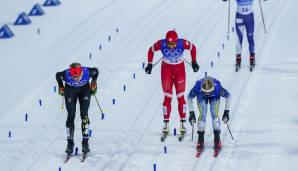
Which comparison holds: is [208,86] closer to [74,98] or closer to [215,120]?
[215,120]

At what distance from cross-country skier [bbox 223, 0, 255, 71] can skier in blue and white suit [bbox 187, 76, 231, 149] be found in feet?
14.7

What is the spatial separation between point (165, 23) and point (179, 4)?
227 cm

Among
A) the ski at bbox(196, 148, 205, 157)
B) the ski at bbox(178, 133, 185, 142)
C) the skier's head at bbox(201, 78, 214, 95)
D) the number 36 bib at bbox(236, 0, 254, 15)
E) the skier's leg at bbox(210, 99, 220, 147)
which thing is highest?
the number 36 bib at bbox(236, 0, 254, 15)

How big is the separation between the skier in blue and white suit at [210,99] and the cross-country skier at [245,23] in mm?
4492

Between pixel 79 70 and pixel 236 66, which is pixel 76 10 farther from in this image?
pixel 79 70

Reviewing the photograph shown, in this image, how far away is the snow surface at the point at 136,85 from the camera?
13.2m

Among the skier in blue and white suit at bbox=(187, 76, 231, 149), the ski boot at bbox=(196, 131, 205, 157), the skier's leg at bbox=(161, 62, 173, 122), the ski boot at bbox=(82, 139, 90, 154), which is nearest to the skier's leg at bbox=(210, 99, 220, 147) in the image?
the skier in blue and white suit at bbox=(187, 76, 231, 149)

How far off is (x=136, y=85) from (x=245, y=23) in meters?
2.96

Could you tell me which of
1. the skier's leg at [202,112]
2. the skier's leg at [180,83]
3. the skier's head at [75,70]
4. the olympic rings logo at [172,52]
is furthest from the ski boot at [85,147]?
the olympic rings logo at [172,52]

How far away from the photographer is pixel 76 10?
78.4ft

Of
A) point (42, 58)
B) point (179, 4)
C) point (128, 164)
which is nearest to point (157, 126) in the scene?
point (128, 164)

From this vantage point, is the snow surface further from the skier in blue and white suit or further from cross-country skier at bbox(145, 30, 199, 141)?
cross-country skier at bbox(145, 30, 199, 141)

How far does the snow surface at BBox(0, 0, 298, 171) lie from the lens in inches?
520

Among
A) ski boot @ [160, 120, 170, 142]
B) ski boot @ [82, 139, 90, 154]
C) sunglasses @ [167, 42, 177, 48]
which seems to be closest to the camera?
ski boot @ [82, 139, 90, 154]
